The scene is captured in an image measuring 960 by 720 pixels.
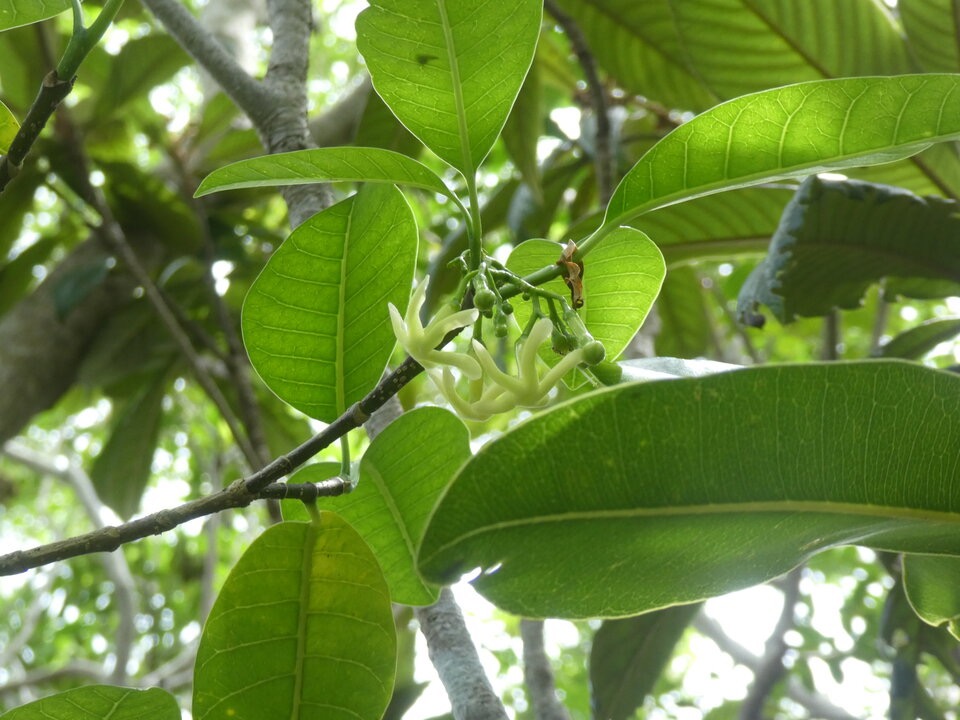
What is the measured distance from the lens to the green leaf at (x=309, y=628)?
65 cm

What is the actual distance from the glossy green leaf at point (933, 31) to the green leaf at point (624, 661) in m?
0.90

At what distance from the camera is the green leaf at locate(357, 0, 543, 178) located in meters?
0.69

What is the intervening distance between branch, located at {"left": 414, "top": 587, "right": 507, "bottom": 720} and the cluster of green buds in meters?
0.25

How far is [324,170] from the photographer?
2.20ft

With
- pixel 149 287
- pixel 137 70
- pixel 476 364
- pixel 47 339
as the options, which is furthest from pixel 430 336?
pixel 137 70

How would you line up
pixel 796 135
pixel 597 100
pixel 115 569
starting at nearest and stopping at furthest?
pixel 796 135
pixel 597 100
pixel 115 569

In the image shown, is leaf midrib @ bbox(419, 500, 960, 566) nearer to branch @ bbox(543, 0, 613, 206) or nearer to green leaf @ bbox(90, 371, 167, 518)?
branch @ bbox(543, 0, 613, 206)

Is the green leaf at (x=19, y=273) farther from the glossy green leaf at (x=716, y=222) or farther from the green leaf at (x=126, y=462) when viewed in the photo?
the glossy green leaf at (x=716, y=222)

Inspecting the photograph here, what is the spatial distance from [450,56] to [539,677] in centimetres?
95

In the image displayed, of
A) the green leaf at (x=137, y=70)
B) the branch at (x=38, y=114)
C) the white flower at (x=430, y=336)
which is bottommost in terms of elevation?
the white flower at (x=430, y=336)

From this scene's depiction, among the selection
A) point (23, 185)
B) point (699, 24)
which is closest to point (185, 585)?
point (23, 185)

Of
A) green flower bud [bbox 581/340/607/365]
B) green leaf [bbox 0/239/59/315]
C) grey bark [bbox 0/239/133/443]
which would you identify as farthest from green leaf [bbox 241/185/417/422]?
green leaf [bbox 0/239/59/315]

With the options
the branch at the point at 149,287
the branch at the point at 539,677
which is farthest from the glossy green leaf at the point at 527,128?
the branch at the point at 539,677

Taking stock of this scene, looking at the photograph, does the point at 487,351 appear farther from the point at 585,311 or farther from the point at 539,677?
the point at 539,677
